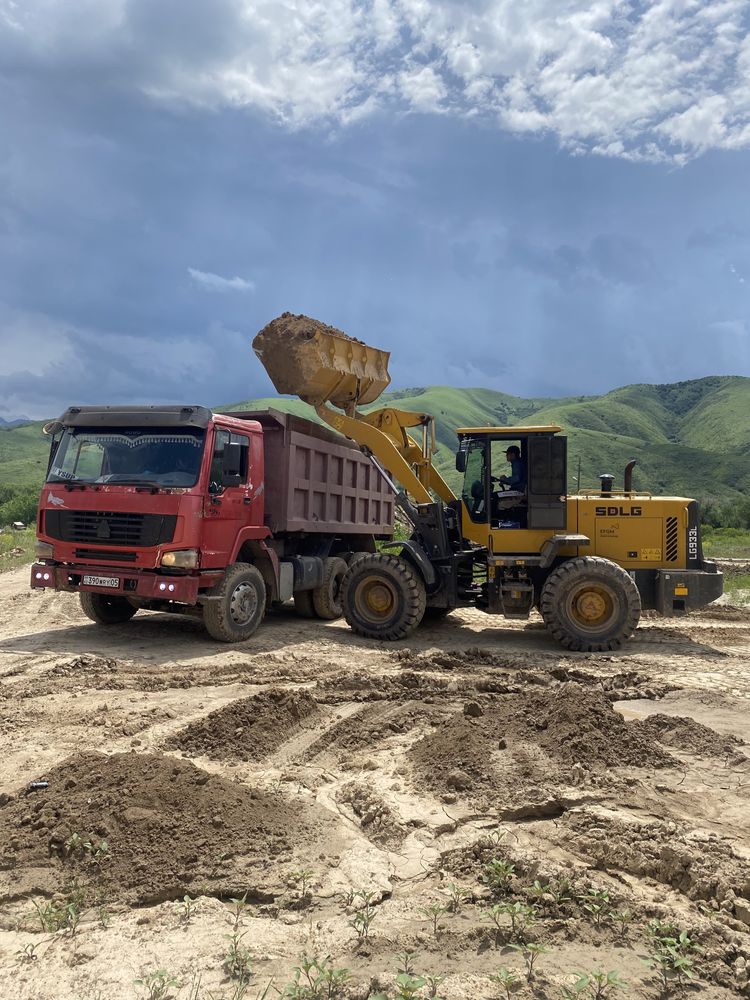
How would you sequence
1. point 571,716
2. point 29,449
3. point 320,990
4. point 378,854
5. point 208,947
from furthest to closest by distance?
point 29,449
point 571,716
point 378,854
point 208,947
point 320,990

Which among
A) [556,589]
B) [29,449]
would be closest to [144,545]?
[556,589]

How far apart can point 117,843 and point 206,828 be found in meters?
0.41

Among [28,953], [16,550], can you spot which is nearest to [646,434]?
[16,550]

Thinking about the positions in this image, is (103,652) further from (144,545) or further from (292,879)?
(292,879)

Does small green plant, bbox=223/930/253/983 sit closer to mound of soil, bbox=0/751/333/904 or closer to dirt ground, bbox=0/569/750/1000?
dirt ground, bbox=0/569/750/1000

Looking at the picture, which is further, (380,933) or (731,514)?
(731,514)

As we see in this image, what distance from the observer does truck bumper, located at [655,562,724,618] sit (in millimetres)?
9094

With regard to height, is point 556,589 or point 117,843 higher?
point 556,589

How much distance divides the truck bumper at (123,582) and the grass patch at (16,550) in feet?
31.2

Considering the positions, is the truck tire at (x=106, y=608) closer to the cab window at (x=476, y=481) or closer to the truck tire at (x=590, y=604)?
the cab window at (x=476, y=481)

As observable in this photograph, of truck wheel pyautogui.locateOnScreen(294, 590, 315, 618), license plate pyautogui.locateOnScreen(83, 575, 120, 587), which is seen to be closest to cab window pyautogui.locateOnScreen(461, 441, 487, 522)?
truck wheel pyautogui.locateOnScreen(294, 590, 315, 618)

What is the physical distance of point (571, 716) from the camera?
517 centimetres

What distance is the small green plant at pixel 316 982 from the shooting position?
96.0 inches

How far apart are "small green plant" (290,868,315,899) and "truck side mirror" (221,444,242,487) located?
5.88 meters
